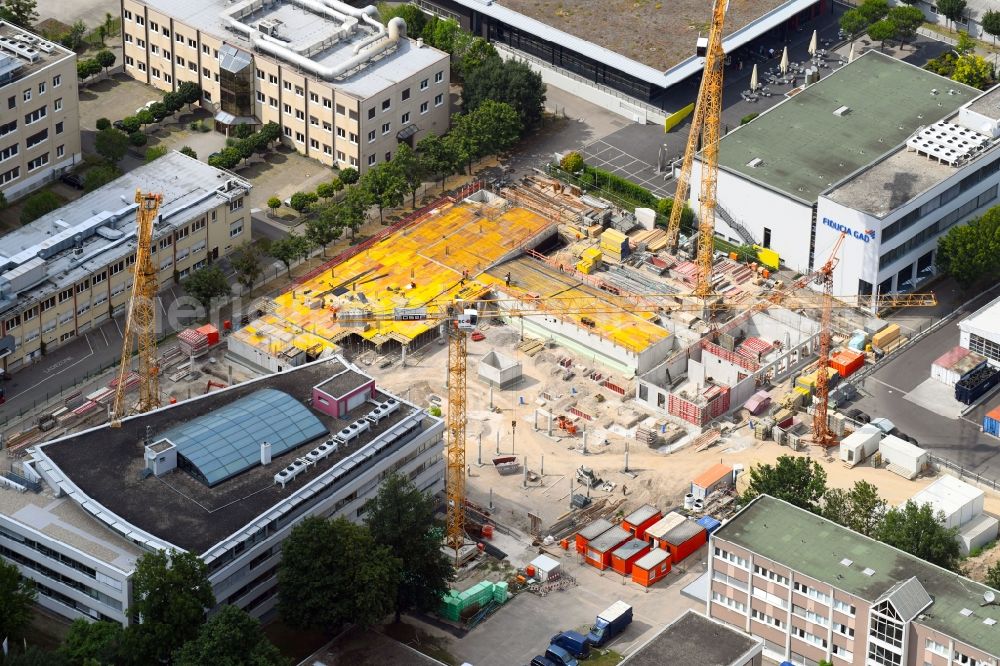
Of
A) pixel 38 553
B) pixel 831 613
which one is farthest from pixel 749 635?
pixel 38 553

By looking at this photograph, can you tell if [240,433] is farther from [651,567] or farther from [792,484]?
[792,484]

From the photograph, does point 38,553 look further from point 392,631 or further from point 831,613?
point 831,613

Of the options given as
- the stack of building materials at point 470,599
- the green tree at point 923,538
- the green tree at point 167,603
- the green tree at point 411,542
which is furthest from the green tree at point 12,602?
the green tree at point 923,538

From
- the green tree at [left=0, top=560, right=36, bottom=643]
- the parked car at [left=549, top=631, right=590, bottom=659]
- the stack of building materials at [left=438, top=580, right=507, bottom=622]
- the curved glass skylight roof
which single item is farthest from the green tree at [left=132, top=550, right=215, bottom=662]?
the parked car at [left=549, top=631, right=590, bottom=659]

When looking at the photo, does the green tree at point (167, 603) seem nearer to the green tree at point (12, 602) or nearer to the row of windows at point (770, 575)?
the green tree at point (12, 602)

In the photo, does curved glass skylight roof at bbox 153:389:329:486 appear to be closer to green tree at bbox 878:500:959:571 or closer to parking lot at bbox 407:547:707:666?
parking lot at bbox 407:547:707:666
